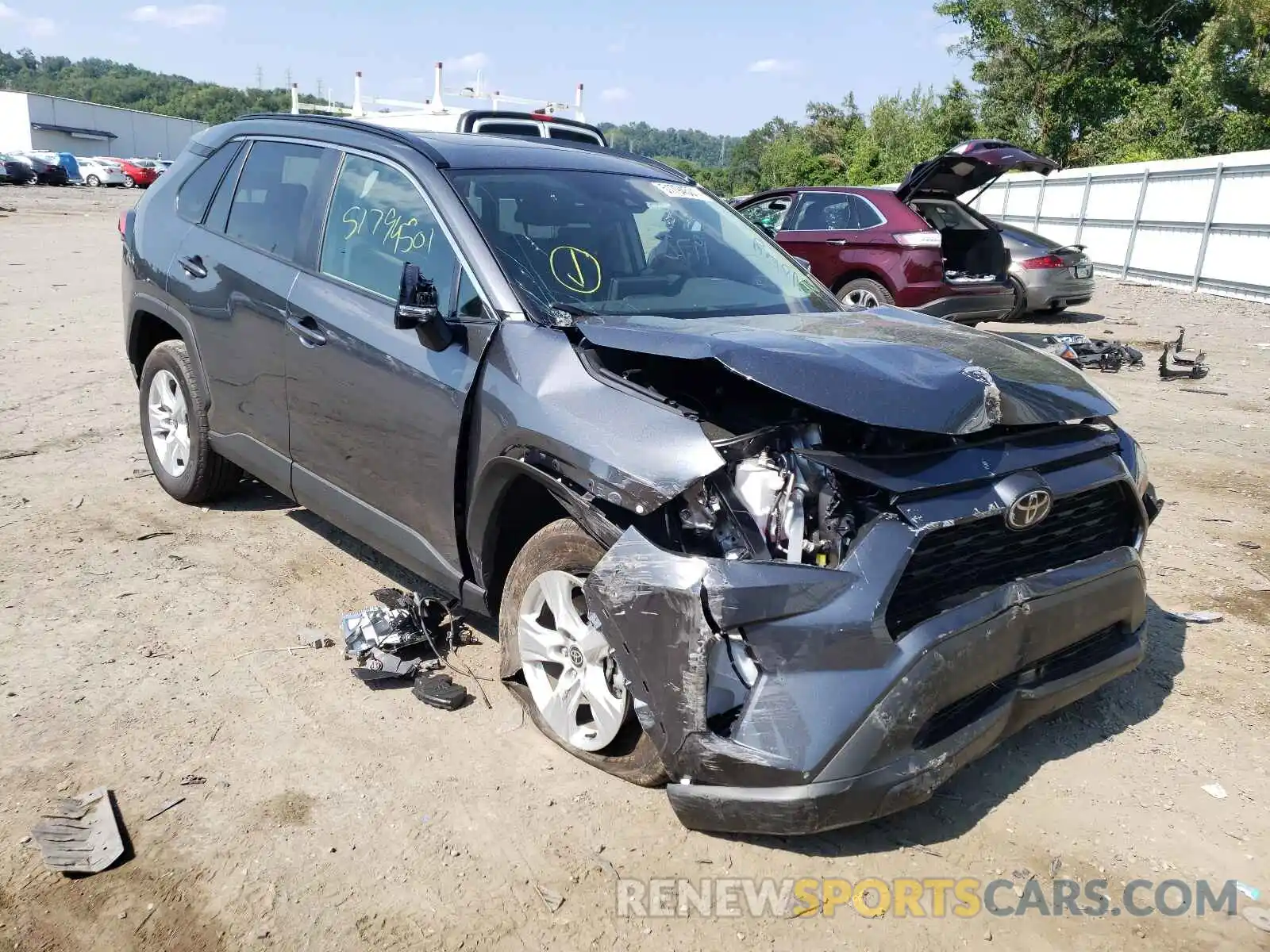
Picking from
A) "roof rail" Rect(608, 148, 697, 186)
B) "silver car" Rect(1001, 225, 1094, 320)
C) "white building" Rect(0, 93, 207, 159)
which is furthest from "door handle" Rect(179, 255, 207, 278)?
"white building" Rect(0, 93, 207, 159)

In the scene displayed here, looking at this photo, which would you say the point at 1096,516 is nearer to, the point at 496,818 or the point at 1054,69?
the point at 496,818

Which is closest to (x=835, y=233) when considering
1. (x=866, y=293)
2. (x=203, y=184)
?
(x=866, y=293)

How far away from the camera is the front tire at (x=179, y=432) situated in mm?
4969

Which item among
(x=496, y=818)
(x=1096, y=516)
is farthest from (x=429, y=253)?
(x=1096, y=516)

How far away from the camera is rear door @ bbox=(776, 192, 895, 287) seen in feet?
34.3

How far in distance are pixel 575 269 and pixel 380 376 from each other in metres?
0.82

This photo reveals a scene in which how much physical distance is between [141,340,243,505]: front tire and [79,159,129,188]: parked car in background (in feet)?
167

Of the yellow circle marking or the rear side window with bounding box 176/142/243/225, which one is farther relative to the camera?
the rear side window with bounding box 176/142/243/225

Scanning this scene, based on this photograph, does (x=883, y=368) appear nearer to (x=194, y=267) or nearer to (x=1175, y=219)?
(x=194, y=267)

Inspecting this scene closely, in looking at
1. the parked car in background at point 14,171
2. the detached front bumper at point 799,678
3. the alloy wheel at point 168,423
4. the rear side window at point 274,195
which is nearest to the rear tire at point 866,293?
the rear side window at point 274,195

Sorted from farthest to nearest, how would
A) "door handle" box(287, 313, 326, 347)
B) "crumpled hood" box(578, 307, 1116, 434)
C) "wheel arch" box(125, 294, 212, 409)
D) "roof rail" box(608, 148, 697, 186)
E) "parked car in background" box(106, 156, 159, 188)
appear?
"parked car in background" box(106, 156, 159, 188)
"wheel arch" box(125, 294, 212, 409)
"roof rail" box(608, 148, 697, 186)
"door handle" box(287, 313, 326, 347)
"crumpled hood" box(578, 307, 1116, 434)

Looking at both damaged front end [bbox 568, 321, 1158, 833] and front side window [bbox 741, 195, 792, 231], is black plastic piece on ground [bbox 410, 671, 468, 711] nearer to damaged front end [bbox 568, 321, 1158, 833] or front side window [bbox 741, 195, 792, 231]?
damaged front end [bbox 568, 321, 1158, 833]

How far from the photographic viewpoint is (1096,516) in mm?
3117

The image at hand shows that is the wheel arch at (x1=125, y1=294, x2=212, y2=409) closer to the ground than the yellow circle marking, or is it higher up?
closer to the ground
